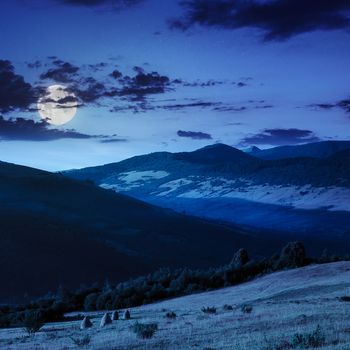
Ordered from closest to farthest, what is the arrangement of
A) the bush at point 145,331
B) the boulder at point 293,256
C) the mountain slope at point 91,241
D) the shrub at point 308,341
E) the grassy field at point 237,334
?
the shrub at point 308,341 < the grassy field at point 237,334 < the bush at point 145,331 < the boulder at point 293,256 < the mountain slope at point 91,241

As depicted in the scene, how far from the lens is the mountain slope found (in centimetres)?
11044

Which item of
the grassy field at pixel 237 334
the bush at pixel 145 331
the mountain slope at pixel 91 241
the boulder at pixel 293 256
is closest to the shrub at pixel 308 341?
the grassy field at pixel 237 334

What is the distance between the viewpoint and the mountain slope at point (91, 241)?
110m

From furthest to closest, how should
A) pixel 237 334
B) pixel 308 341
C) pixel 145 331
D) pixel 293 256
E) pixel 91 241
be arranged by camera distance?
pixel 91 241 → pixel 293 256 → pixel 145 331 → pixel 237 334 → pixel 308 341

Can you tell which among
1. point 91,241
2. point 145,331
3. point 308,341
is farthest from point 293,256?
point 91,241

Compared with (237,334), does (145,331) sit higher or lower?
higher

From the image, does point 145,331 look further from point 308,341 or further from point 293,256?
point 293,256

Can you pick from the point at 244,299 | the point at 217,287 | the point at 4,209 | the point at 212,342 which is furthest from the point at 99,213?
the point at 212,342

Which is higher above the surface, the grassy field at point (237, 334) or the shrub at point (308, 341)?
the shrub at point (308, 341)

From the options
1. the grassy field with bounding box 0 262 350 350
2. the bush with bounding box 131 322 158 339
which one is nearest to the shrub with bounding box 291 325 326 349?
the grassy field with bounding box 0 262 350 350

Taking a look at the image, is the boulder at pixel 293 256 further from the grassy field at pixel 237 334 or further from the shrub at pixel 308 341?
the shrub at pixel 308 341

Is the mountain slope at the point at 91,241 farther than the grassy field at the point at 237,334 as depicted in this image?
Yes

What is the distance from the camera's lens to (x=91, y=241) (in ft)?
463

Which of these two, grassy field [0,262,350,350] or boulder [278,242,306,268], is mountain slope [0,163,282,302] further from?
grassy field [0,262,350,350]
